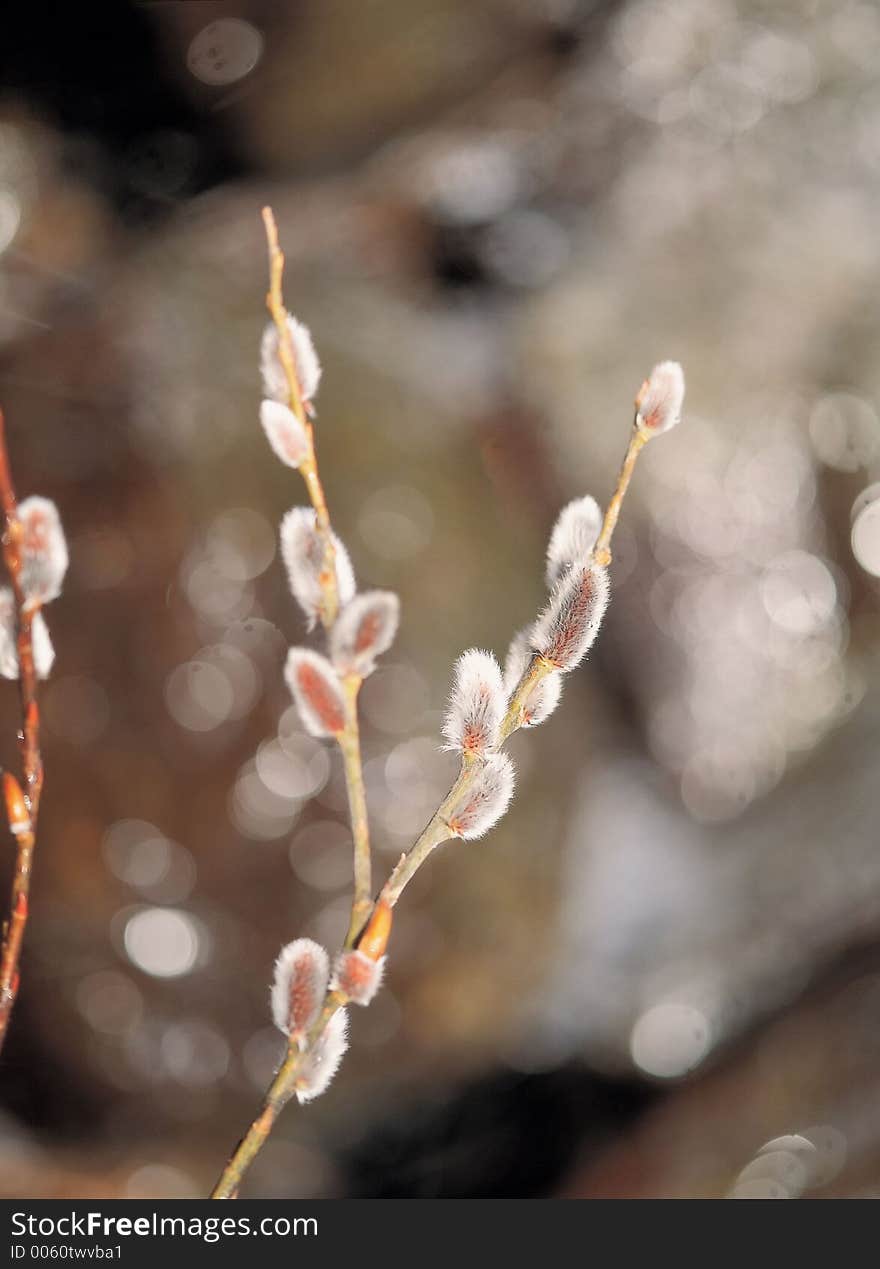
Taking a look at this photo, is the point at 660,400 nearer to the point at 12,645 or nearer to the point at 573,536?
the point at 573,536

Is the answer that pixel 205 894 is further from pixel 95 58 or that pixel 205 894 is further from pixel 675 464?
pixel 95 58

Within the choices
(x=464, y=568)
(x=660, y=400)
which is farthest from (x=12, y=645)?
(x=464, y=568)

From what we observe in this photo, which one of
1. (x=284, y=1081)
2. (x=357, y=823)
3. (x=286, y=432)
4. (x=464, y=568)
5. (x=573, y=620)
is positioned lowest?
(x=284, y=1081)

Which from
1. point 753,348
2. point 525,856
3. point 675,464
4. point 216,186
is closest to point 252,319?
point 216,186

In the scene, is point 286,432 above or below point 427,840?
above

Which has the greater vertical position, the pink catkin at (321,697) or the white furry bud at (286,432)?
the white furry bud at (286,432)

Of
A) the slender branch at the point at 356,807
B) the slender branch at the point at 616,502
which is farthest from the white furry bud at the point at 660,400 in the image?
the slender branch at the point at 356,807

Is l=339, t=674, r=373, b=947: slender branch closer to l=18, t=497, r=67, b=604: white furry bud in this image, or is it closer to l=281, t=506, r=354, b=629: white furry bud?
l=281, t=506, r=354, b=629: white furry bud

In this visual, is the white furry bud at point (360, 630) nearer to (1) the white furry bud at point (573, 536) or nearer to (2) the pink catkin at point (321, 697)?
(2) the pink catkin at point (321, 697)
